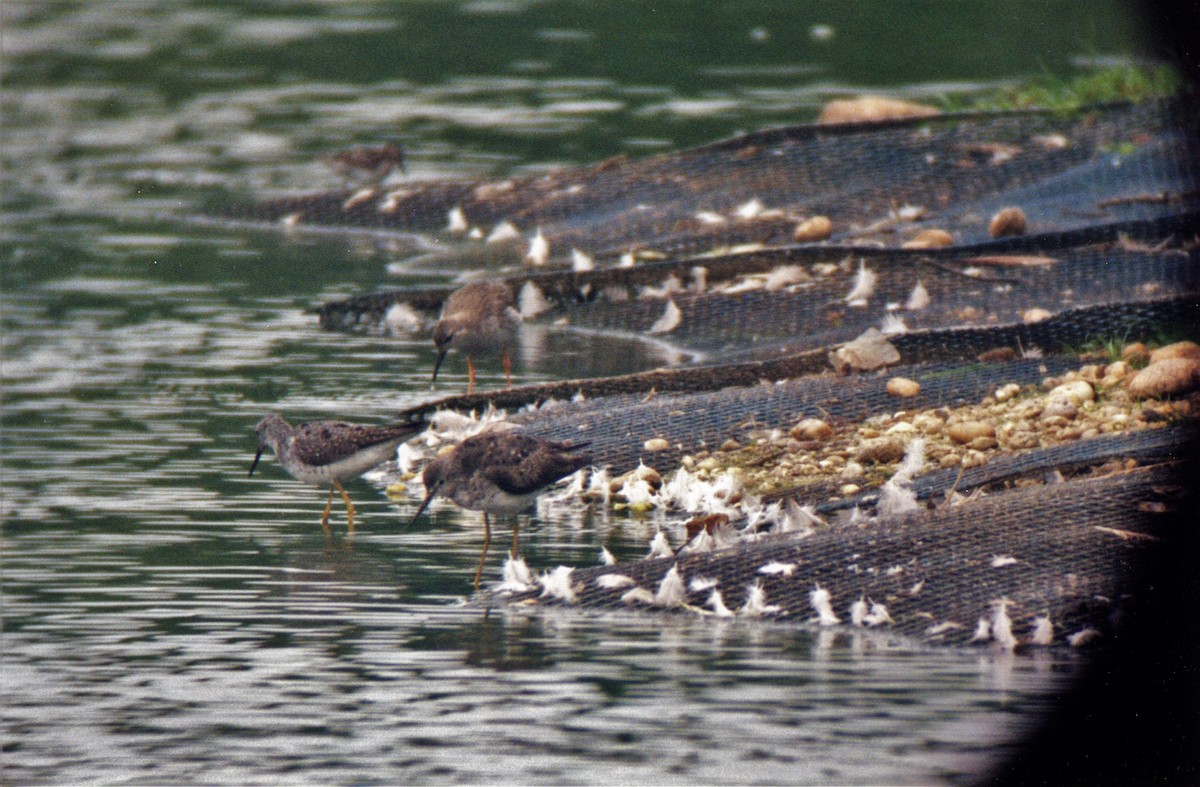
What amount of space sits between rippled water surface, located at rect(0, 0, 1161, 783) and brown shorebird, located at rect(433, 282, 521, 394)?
0.34m

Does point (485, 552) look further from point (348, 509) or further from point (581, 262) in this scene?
point (581, 262)

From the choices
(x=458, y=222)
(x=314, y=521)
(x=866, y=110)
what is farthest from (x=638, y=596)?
(x=866, y=110)

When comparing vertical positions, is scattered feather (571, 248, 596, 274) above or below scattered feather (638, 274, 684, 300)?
above

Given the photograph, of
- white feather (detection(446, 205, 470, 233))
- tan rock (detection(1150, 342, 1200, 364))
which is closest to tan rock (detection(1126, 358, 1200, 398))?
tan rock (detection(1150, 342, 1200, 364))

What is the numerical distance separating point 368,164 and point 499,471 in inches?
413

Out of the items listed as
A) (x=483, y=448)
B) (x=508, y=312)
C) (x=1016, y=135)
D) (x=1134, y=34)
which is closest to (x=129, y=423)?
(x=508, y=312)

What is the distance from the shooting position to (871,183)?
15.6 metres

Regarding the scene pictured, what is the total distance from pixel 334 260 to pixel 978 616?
10.1 m

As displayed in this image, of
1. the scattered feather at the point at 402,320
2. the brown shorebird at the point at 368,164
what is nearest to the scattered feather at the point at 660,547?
the scattered feather at the point at 402,320

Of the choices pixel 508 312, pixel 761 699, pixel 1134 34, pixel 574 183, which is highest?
pixel 1134 34

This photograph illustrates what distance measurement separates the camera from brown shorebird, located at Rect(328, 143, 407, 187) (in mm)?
19141

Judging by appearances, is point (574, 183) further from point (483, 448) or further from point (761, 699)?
point (761, 699)

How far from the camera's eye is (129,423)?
11.8 m

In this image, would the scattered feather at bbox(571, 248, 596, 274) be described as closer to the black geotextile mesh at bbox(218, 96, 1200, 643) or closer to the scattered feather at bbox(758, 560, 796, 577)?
the black geotextile mesh at bbox(218, 96, 1200, 643)
